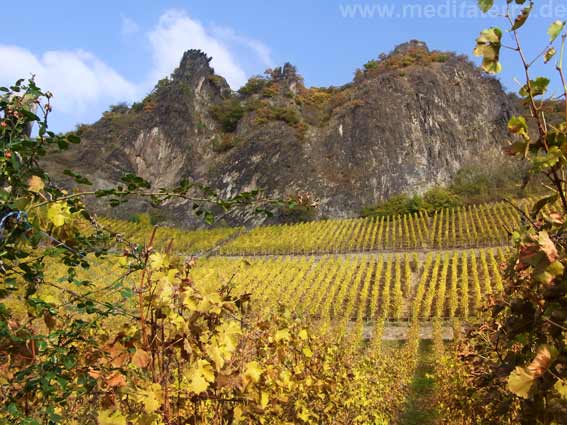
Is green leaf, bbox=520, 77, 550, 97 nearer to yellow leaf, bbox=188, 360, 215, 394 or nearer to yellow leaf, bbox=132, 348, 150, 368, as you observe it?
yellow leaf, bbox=188, 360, 215, 394

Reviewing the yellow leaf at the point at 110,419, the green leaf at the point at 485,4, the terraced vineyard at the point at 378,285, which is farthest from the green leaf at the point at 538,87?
the terraced vineyard at the point at 378,285

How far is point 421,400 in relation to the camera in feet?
31.6

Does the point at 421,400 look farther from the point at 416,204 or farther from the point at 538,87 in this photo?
the point at 416,204

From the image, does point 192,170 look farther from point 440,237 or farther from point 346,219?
point 440,237

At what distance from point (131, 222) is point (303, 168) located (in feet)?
55.8

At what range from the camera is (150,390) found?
1.34 meters

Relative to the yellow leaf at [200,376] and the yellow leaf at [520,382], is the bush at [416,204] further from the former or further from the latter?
the yellow leaf at [520,382]

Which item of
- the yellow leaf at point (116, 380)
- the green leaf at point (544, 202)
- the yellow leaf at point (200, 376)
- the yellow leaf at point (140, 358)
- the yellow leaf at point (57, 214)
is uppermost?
the green leaf at point (544, 202)

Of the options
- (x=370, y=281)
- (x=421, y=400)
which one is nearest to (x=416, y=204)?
(x=370, y=281)

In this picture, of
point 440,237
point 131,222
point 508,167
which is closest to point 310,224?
point 440,237

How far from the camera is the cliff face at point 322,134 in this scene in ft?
141

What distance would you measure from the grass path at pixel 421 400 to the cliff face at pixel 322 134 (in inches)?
1089

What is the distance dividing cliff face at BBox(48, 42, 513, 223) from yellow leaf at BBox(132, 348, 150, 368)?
3819 centimetres

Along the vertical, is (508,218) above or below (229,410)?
above
